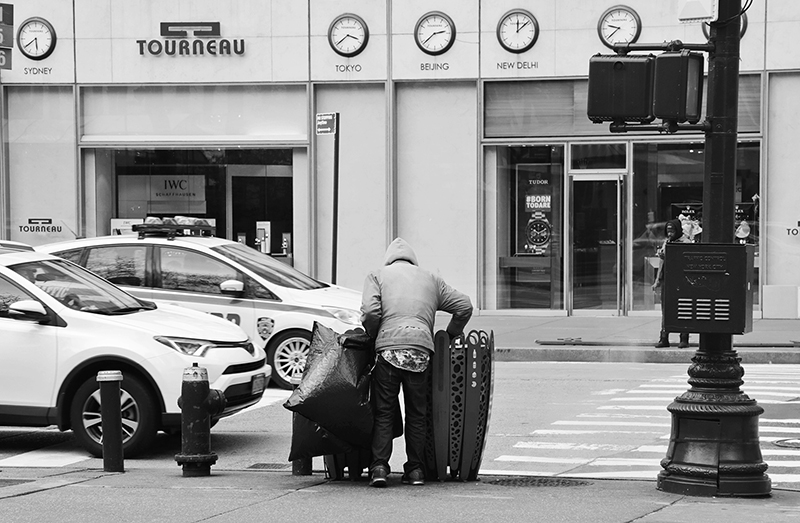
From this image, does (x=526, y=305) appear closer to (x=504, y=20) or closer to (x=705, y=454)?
(x=504, y=20)

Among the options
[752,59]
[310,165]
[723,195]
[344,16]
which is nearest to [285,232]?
[310,165]

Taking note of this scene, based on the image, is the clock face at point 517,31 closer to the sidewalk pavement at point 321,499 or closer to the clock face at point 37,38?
the clock face at point 37,38

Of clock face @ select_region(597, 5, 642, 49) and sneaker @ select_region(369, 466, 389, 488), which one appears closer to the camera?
sneaker @ select_region(369, 466, 389, 488)

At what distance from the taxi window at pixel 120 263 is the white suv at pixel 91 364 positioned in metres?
3.82

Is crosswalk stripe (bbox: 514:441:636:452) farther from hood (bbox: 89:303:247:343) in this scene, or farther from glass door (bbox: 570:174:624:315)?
glass door (bbox: 570:174:624:315)

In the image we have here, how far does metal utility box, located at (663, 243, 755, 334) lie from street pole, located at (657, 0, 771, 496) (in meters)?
0.15

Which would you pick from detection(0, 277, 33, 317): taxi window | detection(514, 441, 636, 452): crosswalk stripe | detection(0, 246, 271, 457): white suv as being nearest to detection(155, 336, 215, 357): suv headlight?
detection(0, 246, 271, 457): white suv

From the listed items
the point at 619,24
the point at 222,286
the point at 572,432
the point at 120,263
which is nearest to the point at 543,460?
the point at 572,432

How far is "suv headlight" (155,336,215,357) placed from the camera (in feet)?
31.5

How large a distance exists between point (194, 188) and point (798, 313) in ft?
37.5

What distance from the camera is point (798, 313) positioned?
2075 centimetres

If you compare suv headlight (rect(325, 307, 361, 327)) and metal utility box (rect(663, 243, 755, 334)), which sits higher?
metal utility box (rect(663, 243, 755, 334))

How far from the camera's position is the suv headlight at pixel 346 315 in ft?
43.6

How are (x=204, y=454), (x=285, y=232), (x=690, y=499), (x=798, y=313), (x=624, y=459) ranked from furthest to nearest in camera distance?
(x=285, y=232), (x=798, y=313), (x=624, y=459), (x=204, y=454), (x=690, y=499)
